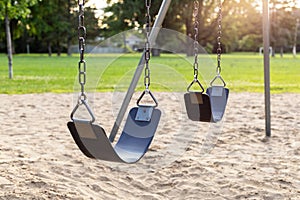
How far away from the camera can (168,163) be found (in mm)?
3361

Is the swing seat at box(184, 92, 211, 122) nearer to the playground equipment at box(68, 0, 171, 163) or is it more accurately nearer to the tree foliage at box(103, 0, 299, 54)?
the playground equipment at box(68, 0, 171, 163)

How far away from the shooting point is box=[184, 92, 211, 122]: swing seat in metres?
3.23

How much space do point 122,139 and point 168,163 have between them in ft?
2.39

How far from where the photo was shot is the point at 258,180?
9.52ft

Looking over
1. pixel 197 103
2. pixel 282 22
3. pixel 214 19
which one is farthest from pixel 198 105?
pixel 282 22

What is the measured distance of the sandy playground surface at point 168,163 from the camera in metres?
2.66

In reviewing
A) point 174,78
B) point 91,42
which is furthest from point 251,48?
point 174,78

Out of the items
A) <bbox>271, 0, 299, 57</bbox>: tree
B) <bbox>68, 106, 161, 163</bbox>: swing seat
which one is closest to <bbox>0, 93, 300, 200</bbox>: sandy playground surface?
<bbox>68, 106, 161, 163</bbox>: swing seat

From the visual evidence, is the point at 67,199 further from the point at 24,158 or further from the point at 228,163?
the point at 228,163

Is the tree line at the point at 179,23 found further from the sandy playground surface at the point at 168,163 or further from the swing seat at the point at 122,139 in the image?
the swing seat at the point at 122,139

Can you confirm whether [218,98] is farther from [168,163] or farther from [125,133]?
[125,133]

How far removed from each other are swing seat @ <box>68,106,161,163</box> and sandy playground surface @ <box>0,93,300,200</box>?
11.6 inches

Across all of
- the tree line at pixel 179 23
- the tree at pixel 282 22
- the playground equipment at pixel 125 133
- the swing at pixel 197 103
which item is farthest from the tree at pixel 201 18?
the playground equipment at pixel 125 133

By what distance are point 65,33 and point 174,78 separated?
2925 cm
